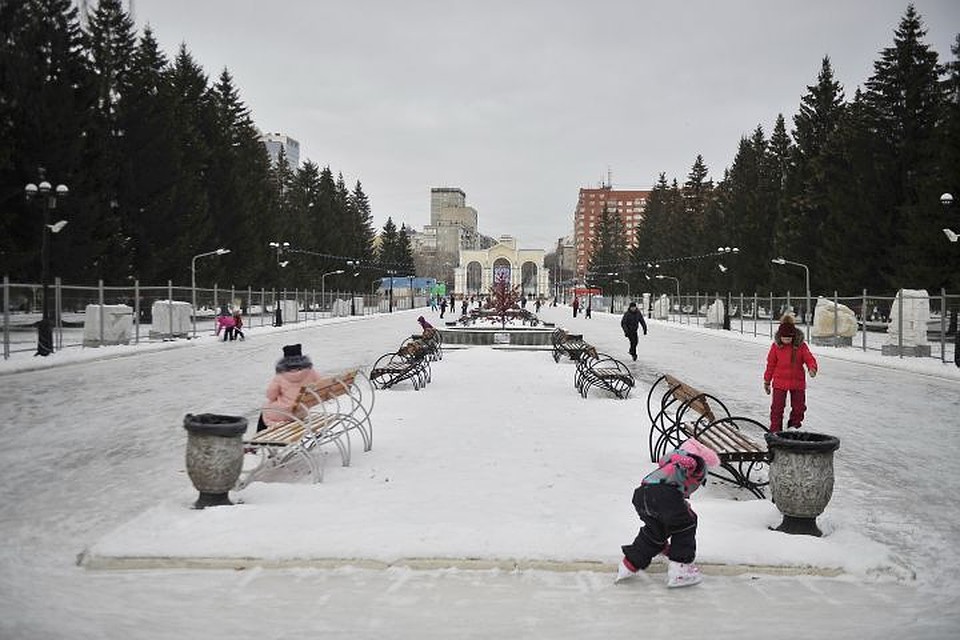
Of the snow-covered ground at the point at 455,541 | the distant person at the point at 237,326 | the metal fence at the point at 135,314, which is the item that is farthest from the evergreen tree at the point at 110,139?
the snow-covered ground at the point at 455,541

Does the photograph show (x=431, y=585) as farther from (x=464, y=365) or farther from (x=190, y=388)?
(x=464, y=365)

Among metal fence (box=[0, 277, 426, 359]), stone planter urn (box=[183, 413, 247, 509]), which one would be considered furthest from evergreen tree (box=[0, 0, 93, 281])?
stone planter urn (box=[183, 413, 247, 509])

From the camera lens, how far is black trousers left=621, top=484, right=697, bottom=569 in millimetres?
5074

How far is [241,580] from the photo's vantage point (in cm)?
503

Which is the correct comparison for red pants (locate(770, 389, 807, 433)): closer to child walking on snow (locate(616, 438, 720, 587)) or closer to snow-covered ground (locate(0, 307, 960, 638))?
snow-covered ground (locate(0, 307, 960, 638))

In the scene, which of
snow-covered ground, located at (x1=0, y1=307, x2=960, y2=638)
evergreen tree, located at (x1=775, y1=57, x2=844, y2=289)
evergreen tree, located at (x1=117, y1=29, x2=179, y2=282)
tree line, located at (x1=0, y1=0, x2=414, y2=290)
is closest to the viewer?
snow-covered ground, located at (x1=0, y1=307, x2=960, y2=638)

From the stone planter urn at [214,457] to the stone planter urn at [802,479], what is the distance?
4478mm

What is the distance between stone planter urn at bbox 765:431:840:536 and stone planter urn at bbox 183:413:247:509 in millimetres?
4478

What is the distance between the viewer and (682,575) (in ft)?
16.5

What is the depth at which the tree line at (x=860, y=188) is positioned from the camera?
38.3 meters

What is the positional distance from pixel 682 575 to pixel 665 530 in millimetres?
306

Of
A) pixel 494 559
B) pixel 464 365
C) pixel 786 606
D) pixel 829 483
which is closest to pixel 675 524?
pixel 786 606

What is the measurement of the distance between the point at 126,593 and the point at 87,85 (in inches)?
1722

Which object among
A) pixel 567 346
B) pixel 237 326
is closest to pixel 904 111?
pixel 567 346
